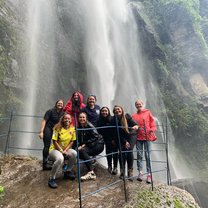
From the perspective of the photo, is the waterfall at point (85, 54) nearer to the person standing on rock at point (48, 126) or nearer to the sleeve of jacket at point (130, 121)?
the person standing on rock at point (48, 126)

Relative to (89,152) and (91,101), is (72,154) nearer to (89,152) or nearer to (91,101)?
(89,152)

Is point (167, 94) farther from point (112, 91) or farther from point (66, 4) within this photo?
point (66, 4)

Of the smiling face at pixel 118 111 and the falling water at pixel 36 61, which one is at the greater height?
the falling water at pixel 36 61

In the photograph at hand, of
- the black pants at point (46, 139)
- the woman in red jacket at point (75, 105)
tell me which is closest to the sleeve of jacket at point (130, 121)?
the woman in red jacket at point (75, 105)

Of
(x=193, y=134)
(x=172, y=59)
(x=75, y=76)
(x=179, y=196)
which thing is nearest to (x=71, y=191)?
(x=179, y=196)

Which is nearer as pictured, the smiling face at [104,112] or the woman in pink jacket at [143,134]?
the smiling face at [104,112]

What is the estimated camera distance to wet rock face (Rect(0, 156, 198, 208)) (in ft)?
12.7

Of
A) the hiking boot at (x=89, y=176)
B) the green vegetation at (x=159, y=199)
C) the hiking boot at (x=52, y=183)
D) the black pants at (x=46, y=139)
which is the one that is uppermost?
the black pants at (x=46, y=139)

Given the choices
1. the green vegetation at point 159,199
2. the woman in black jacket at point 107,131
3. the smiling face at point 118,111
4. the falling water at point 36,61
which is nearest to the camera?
the green vegetation at point 159,199

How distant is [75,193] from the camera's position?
4148 millimetres

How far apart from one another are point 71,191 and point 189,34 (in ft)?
84.2

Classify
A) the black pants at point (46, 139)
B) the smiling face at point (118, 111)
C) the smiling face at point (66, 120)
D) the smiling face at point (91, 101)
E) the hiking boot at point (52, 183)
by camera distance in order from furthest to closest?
the smiling face at point (91, 101) → the black pants at point (46, 139) → the smiling face at point (118, 111) → the smiling face at point (66, 120) → the hiking boot at point (52, 183)

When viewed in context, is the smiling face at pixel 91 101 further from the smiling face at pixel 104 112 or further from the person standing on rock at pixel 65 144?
the person standing on rock at pixel 65 144

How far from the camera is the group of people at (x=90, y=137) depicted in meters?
4.54
